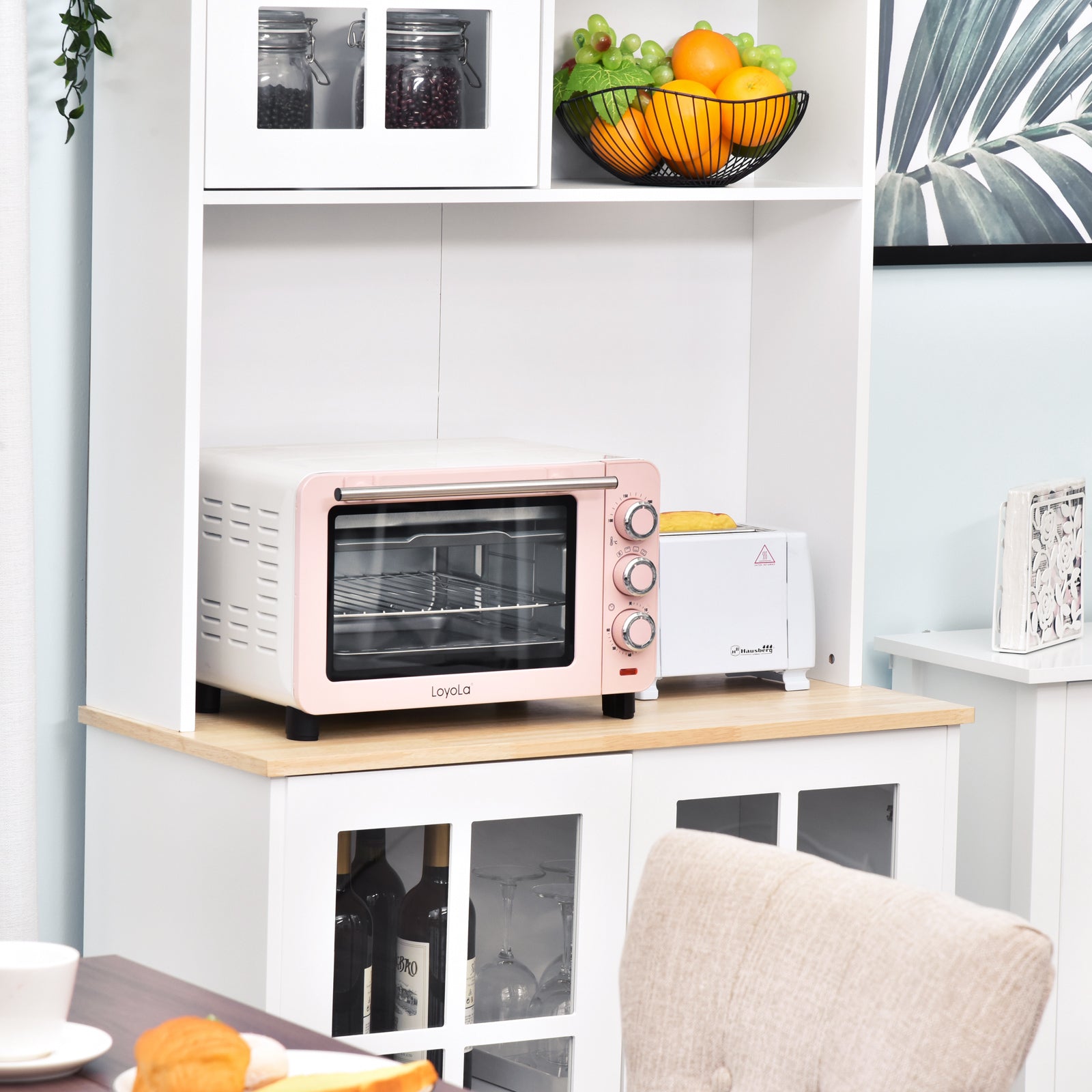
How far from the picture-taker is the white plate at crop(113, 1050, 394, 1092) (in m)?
1.16

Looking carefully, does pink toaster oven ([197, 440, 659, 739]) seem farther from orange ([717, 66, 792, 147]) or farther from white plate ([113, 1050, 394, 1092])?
white plate ([113, 1050, 394, 1092])

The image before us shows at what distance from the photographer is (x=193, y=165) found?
187 cm

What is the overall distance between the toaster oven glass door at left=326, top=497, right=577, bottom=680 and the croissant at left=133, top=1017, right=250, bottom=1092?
0.88m

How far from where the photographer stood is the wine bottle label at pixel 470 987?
1.99 m

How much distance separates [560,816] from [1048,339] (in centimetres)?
127

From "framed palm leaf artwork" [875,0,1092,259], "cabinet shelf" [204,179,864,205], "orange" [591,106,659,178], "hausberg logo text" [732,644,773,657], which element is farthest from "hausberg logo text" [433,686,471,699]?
"framed palm leaf artwork" [875,0,1092,259]

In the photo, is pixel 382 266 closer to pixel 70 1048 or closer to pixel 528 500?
pixel 528 500

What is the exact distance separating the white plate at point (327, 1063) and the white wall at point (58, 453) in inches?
41.0

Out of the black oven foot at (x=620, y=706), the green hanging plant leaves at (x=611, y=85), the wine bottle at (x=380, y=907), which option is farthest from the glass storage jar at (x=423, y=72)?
the wine bottle at (x=380, y=907)

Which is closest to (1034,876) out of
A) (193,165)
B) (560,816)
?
(560,816)

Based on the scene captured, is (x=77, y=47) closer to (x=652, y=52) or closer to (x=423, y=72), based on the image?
(x=423, y=72)

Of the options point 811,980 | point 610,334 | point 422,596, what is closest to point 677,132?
point 610,334

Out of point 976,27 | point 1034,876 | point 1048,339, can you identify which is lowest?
point 1034,876

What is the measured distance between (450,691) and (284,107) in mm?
671
